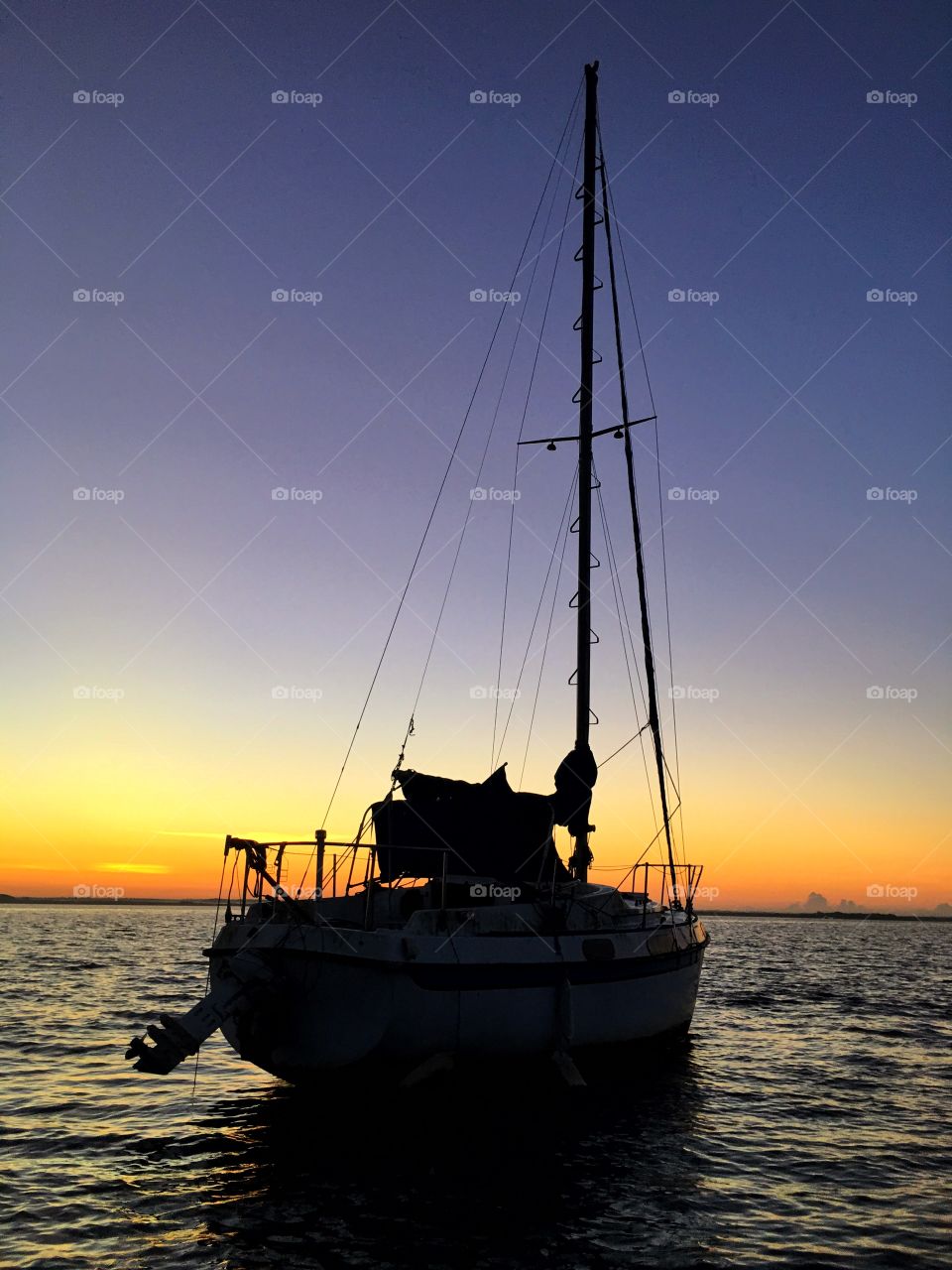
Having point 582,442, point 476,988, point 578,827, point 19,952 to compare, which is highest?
point 582,442

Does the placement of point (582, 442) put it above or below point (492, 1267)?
above

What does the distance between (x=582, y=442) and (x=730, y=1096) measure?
13.7 meters

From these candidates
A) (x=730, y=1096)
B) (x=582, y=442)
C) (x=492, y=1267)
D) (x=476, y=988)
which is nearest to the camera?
(x=492, y=1267)

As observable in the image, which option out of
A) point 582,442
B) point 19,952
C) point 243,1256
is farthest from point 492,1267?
point 19,952

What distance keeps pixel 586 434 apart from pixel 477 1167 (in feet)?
51.4

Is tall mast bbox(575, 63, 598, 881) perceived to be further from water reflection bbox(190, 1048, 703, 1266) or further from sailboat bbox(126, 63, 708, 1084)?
water reflection bbox(190, 1048, 703, 1266)

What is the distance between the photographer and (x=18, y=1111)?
13.6 m

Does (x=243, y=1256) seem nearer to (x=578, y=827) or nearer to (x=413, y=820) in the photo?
(x=413, y=820)

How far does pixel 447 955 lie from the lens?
12891 mm

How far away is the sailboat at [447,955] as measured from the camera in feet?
41.2

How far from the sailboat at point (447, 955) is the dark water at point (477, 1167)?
2.83ft

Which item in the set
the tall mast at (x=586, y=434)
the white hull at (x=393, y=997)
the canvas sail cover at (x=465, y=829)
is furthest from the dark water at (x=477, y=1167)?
the tall mast at (x=586, y=434)

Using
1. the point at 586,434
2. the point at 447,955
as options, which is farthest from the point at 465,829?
the point at 586,434

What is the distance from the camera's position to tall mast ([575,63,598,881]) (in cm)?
2005
